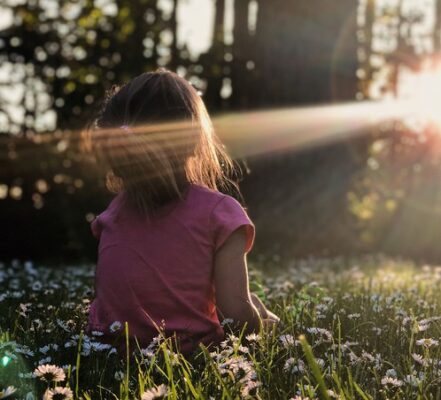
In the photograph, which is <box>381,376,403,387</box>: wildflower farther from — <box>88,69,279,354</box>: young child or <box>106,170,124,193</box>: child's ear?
<box>106,170,124,193</box>: child's ear

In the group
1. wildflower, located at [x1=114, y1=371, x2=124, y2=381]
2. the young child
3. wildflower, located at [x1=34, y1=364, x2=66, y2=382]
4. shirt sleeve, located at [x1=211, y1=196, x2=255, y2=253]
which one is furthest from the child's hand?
wildflower, located at [x1=34, y1=364, x2=66, y2=382]

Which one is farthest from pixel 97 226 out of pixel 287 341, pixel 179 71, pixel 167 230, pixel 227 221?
pixel 179 71

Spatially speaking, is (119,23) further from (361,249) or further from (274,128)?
(361,249)

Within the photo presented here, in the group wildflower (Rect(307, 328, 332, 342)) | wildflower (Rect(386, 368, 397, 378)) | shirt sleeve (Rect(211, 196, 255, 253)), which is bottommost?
wildflower (Rect(307, 328, 332, 342))

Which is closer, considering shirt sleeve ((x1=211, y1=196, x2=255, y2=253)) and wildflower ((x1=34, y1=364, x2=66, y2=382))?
wildflower ((x1=34, y1=364, x2=66, y2=382))

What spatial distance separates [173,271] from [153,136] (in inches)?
23.4

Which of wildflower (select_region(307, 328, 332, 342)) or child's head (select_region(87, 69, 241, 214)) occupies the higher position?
child's head (select_region(87, 69, 241, 214))

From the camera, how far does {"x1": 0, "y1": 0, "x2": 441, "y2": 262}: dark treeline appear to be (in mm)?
13062

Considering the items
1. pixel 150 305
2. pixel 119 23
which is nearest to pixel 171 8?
pixel 119 23

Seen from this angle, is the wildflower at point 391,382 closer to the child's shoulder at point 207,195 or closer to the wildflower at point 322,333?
the wildflower at point 322,333

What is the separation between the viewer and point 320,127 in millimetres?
14812

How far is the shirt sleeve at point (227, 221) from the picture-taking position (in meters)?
2.95

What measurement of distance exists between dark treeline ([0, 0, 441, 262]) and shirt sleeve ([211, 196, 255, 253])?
9.57 meters

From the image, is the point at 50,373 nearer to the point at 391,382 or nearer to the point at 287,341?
the point at 287,341
